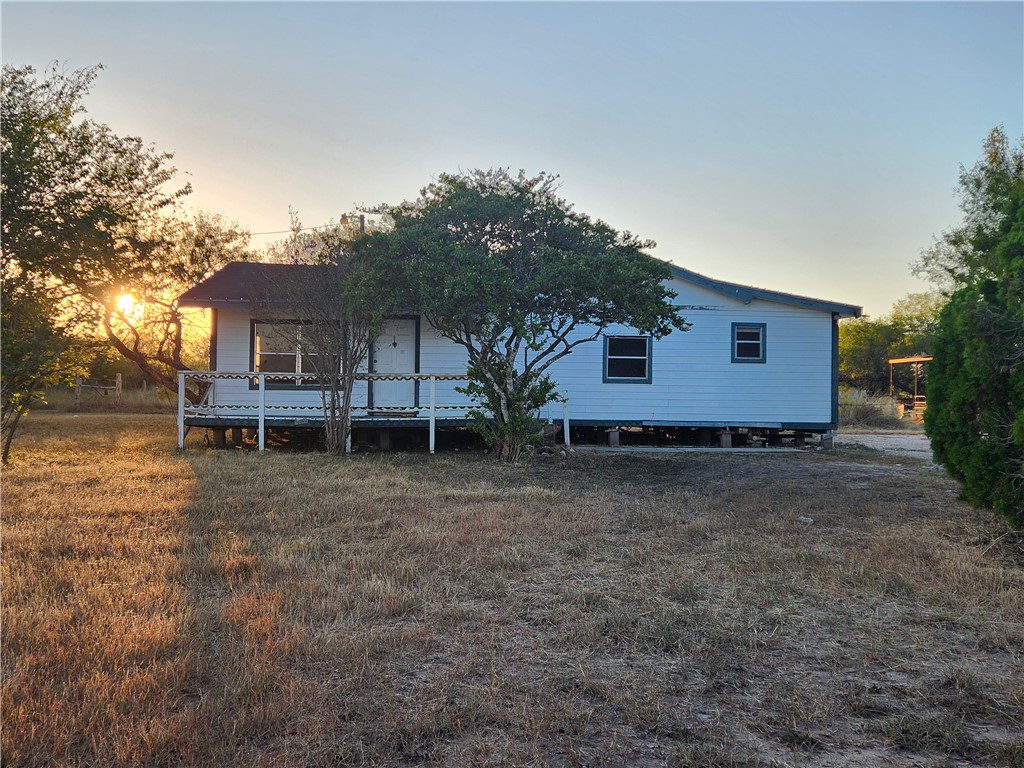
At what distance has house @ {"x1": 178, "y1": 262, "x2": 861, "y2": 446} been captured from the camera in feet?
47.4

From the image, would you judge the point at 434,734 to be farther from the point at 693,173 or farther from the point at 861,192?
the point at 861,192

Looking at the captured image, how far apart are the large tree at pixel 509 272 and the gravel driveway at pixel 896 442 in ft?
20.2

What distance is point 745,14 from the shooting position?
30.9 ft

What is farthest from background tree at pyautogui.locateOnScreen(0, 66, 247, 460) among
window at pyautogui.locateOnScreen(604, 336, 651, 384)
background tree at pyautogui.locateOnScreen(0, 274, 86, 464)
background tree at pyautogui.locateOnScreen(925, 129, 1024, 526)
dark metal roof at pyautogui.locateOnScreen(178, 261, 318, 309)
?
background tree at pyautogui.locateOnScreen(925, 129, 1024, 526)

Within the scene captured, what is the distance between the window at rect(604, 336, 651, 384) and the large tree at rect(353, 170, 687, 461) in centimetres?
341

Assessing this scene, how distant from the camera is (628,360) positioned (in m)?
15.0

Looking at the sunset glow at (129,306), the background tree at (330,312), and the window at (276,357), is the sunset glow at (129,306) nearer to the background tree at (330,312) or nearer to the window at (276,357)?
the window at (276,357)

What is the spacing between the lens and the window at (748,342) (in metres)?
15.0

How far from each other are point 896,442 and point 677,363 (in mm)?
6096

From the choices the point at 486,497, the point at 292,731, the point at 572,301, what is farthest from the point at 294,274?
the point at 292,731

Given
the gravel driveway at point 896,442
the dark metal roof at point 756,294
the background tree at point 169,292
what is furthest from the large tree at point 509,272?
the background tree at point 169,292

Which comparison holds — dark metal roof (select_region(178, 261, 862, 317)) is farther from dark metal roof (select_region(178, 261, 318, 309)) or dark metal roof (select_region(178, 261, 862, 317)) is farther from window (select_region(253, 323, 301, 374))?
window (select_region(253, 323, 301, 374))

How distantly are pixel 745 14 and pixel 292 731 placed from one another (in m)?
9.82

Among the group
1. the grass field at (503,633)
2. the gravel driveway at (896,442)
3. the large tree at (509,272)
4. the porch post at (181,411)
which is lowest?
the grass field at (503,633)
